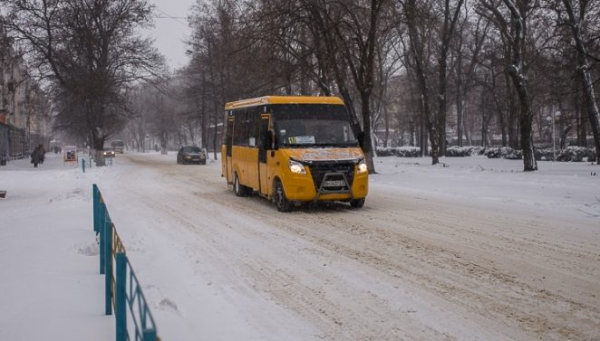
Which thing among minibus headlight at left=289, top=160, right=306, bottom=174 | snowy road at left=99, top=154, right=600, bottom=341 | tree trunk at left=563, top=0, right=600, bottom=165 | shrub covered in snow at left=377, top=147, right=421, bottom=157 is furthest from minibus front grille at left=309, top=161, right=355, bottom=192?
shrub covered in snow at left=377, top=147, right=421, bottom=157

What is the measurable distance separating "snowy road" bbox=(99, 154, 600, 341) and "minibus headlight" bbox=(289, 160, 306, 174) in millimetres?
1016

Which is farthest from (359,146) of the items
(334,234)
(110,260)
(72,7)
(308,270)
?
(72,7)

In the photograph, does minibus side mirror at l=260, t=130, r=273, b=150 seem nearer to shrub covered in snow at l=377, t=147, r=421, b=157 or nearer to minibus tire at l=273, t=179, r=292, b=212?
minibus tire at l=273, t=179, r=292, b=212

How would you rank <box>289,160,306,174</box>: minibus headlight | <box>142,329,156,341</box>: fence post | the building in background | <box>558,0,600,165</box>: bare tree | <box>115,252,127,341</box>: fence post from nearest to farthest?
1. <box>142,329,156,341</box>: fence post
2. <box>115,252,127,341</box>: fence post
3. <box>289,160,306,174</box>: minibus headlight
4. <box>558,0,600,165</box>: bare tree
5. the building in background

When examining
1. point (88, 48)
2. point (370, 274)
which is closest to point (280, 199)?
point (370, 274)

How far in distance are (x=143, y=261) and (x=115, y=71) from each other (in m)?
34.9

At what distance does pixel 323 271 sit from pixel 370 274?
611mm

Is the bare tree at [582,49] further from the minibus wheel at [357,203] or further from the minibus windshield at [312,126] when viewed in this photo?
the minibus wheel at [357,203]

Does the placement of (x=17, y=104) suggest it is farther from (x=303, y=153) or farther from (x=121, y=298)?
(x=121, y=298)

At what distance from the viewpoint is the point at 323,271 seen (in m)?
7.48

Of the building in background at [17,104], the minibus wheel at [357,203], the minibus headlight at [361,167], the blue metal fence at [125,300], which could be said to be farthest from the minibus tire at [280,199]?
the building in background at [17,104]

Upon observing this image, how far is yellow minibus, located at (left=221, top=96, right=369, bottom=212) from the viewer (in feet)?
43.1

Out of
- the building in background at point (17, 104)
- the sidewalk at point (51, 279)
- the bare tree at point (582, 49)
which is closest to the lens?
the sidewalk at point (51, 279)

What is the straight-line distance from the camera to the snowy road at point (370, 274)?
17.6ft
